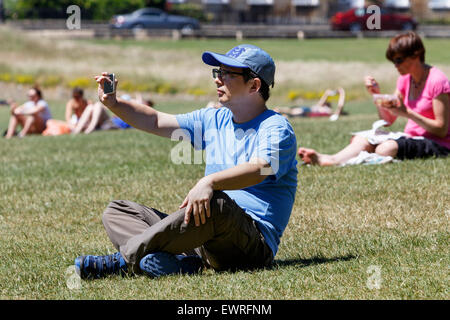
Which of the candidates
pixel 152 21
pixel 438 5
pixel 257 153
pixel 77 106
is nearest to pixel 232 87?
pixel 257 153

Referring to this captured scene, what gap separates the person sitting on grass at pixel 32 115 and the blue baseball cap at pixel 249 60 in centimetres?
1224

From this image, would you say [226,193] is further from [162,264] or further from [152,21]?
[152,21]

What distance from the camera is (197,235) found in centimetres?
436

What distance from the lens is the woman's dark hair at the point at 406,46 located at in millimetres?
7754

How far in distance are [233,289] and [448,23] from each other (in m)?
62.7

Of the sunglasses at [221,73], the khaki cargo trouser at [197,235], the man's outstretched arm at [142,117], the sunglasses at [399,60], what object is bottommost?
the khaki cargo trouser at [197,235]

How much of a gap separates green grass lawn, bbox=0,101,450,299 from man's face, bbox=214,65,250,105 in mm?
1073

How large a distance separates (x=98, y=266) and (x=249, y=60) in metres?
1.57

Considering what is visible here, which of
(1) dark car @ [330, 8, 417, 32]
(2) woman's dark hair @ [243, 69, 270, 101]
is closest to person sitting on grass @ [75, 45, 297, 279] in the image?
(2) woman's dark hair @ [243, 69, 270, 101]

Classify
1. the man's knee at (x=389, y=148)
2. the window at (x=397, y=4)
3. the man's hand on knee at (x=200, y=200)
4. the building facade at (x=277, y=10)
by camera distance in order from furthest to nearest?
the building facade at (x=277, y=10) → the window at (x=397, y=4) → the man's knee at (x=389, y=148) → the man's hand on knee at (x=200, y=200)

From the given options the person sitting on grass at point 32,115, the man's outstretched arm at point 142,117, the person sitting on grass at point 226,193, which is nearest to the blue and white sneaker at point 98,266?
the person sitting on grass at point 226,193

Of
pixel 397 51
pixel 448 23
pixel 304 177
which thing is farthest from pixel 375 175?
pixel 448 23

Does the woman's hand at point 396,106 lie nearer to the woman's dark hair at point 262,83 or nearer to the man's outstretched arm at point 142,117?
the woman's dark hair at point 262,83
